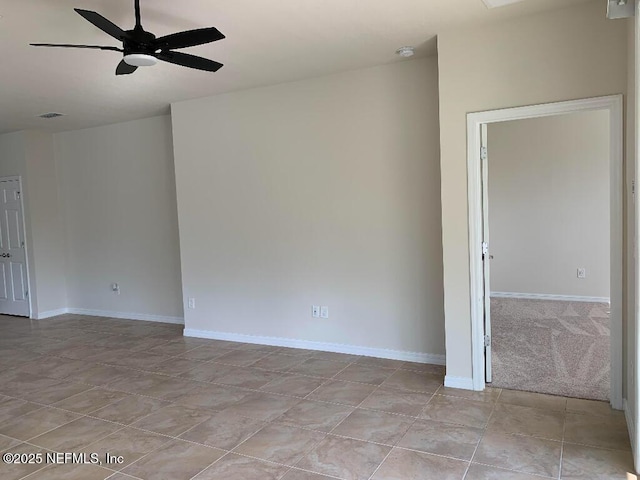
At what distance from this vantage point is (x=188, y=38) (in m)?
2.59

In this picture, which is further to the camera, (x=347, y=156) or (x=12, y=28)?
(x=347, y=156)

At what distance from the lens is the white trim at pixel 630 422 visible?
260 centimetres

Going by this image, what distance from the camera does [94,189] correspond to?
673 centimetres

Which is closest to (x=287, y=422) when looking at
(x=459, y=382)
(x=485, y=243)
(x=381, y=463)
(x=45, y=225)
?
(x=381, y=463)

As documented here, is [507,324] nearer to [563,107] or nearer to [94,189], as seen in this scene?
[563,107]

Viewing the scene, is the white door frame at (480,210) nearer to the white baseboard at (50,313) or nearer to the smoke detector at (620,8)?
the smoke detector at (620,8)

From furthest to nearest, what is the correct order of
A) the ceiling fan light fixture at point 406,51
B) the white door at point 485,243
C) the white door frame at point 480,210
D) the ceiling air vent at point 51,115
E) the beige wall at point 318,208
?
the ceiling air vent at point 51,115, the beige wall at point 318,208, the ceiling fan light fixture at point 406,51, the white door at point 485,243, the white door frame at point 480,210

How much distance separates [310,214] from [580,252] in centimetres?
392

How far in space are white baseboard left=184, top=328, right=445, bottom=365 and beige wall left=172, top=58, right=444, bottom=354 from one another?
0.05 metres

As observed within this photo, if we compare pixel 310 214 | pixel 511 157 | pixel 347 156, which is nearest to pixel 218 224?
pixel 310 214

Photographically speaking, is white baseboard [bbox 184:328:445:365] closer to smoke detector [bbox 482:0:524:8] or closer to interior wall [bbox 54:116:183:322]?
interior wall [bbox 54:116:183:322]

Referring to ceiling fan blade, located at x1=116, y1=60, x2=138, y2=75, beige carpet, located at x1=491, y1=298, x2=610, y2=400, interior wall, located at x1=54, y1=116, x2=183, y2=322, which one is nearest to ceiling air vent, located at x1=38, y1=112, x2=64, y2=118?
interior wall, located at x1=54, y1=116, x2=183, y2=322

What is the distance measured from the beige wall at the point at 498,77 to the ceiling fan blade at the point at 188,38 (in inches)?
70.3

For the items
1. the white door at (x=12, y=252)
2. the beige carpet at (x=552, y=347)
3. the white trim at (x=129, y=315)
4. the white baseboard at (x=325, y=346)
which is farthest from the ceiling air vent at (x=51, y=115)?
the beige carpet at (x=552, y=347)
